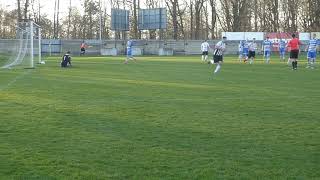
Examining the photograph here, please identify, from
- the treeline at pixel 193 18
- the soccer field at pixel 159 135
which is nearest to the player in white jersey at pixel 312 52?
the soccer field at pixel 159 135

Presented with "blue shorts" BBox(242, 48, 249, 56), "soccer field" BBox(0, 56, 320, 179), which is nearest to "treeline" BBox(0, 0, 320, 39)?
"blue shorts" BBox(242, 48, 249, 56)

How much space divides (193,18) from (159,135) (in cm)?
8976

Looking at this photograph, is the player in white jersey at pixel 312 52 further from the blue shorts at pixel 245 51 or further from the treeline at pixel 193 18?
the treeline at pixel 193 18

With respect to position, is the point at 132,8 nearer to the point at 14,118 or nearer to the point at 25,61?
the point at 25,61

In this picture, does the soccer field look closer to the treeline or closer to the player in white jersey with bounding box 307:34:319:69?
the player in white jersey with bounding box 307:34:319:69

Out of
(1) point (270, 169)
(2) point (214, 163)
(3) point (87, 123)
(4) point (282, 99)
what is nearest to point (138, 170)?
(2) point (214, 163)

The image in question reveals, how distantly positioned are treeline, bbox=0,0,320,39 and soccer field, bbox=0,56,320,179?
7326 cm

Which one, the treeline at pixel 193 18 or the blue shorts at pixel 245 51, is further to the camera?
the treeline at pixel 193 18

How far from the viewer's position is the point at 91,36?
9731cm

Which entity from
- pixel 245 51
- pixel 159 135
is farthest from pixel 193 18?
pixel 159 135

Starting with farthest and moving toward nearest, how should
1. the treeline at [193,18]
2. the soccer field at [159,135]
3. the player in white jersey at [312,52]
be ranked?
the treeline at [193,18], the player in white jersey at [312,52], the soccer field at [159,135]

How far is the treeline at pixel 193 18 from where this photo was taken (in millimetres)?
87688

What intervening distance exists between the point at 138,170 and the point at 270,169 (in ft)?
5.63

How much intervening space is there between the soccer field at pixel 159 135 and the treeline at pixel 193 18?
7326 centimetres
